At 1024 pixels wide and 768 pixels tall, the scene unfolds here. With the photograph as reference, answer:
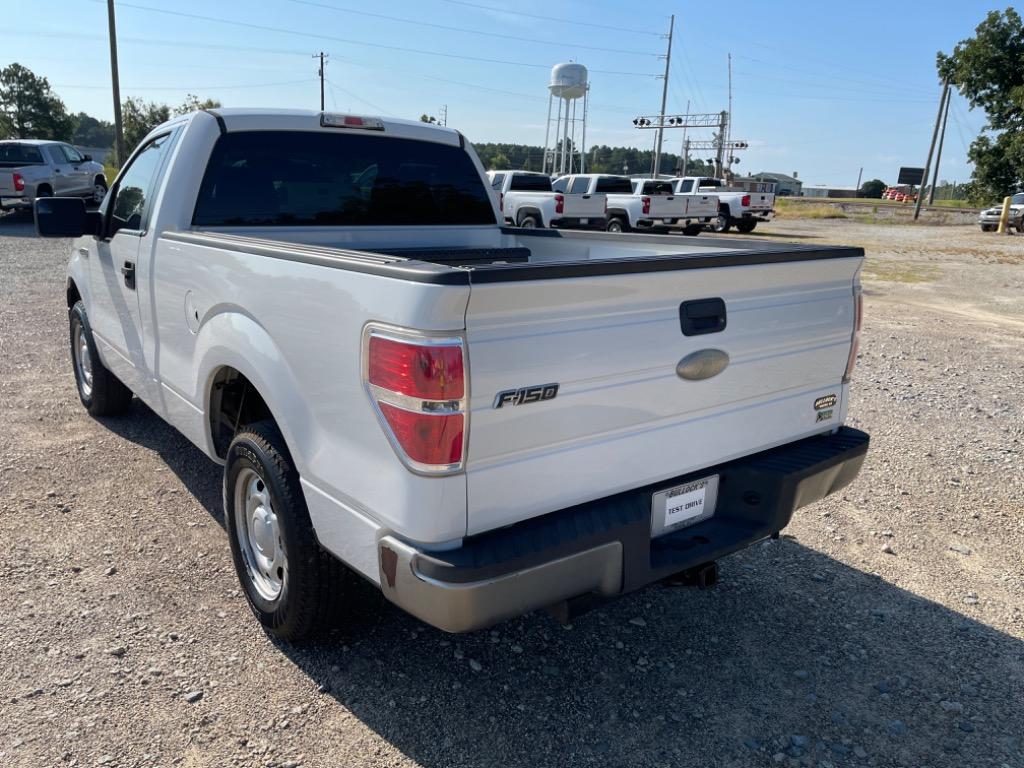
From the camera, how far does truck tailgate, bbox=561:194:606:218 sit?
2077cm

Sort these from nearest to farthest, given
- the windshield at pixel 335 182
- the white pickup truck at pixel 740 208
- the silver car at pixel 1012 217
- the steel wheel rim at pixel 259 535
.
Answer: the steel wheel rim at pixel 259 535, the windshield at pixel 335 182, the white pickup truck at pixel 740 208, the silver car at pixel 1012 217

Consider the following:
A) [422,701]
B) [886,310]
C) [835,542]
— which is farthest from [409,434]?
[886,310]

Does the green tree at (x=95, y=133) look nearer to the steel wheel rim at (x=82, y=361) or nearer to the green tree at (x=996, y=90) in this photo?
the green tree at (x=996, y=90)

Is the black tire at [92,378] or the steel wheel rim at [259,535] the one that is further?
the black tire at [92,378]

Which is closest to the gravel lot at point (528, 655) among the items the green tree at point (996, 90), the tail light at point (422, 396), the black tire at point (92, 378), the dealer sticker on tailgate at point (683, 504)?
the black tire at point (92, 378)

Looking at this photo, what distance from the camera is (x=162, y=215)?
12.4 ft

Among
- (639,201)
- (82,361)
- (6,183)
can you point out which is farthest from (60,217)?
(639,201)

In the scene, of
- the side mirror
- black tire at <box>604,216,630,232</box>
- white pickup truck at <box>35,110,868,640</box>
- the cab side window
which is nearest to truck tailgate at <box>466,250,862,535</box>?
white pickup truck at <box>35,110,868,640</box>

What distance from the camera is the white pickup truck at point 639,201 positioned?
22.2 metres

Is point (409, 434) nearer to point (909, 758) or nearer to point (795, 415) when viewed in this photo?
point (795, 415)

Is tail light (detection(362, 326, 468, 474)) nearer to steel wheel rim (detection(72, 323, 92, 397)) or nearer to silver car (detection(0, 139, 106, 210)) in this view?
steel wheel rim (detection(72, 323, 92, 397))

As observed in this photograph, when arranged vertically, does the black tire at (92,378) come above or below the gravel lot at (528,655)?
above

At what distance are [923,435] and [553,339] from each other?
4.55 metres

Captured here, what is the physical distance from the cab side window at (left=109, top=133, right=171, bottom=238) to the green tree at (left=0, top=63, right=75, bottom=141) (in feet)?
242
